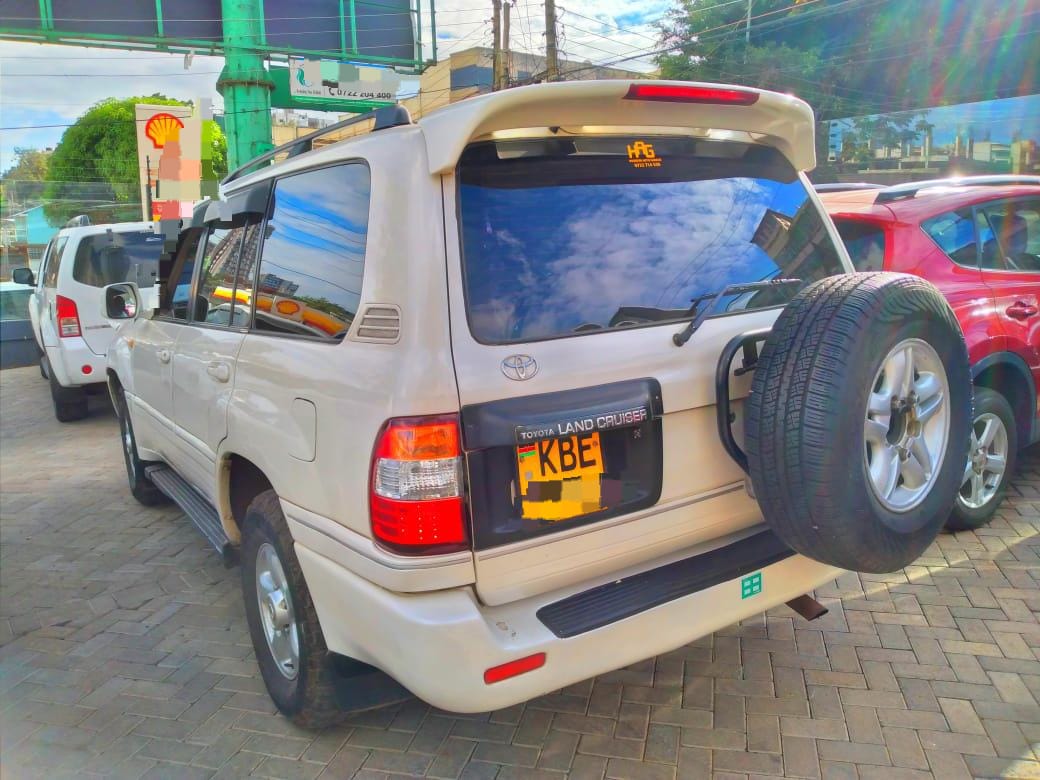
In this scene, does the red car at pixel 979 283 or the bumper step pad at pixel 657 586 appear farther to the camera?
the red car at pixel 979 283

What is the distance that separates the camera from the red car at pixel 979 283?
4047 millimetres

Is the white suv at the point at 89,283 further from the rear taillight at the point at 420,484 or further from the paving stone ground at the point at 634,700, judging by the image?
the rear taillight at the point at 420,484

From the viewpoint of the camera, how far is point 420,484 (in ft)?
6.91

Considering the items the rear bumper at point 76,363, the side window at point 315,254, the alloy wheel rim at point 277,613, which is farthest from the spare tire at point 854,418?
the rear bumper at point 76,363

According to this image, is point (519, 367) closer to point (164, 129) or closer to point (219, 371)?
point (219, 371)

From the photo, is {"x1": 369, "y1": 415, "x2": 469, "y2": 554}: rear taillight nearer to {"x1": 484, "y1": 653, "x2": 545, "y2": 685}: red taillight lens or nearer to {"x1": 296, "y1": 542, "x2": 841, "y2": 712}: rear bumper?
{"x1": 296, "y1": 542, "x2": 841, "y2": 712}: rear bumper

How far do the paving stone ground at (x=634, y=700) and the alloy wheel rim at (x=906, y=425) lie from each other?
0.86m

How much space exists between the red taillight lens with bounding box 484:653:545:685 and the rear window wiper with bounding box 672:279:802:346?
3.28ft

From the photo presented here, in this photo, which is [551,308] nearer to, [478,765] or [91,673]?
[478,765]

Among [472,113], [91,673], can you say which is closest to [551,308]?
[472,113]

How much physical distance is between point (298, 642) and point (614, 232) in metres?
1.69

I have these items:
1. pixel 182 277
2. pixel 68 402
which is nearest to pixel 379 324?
pixel 182 277

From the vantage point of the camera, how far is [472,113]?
2.13 metres

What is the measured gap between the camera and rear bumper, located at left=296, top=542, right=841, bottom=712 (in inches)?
82.7
